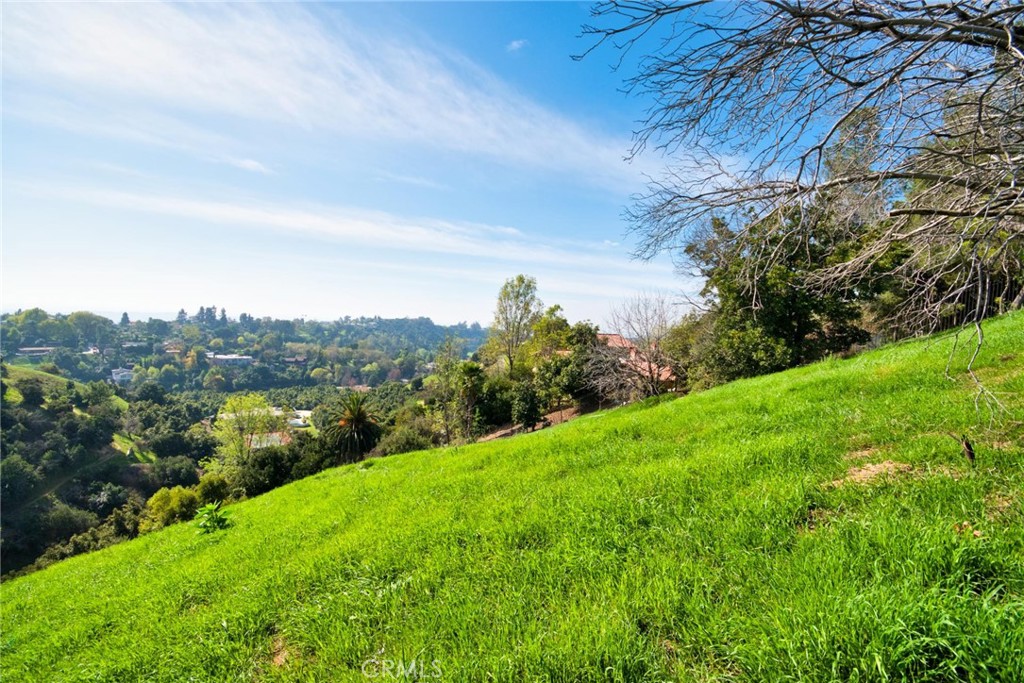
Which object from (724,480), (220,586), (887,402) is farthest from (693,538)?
(220,586)

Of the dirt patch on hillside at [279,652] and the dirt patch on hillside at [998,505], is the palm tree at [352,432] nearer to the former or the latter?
the dirt patch on hillside at [279,652]

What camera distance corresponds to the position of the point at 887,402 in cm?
504

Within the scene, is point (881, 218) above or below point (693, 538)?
above

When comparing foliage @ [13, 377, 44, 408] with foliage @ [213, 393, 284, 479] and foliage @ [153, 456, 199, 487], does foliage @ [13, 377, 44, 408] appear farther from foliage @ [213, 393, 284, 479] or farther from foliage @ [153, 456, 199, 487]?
foliage @ [213, 393, 284, 479]

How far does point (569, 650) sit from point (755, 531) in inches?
63.8

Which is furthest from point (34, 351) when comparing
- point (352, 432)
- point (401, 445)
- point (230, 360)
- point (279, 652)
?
point (279, 652)

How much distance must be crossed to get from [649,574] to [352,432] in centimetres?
2883

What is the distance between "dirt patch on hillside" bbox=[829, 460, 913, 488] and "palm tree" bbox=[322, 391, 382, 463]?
28440mm

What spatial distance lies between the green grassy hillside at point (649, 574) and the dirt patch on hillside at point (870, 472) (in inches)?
1.2

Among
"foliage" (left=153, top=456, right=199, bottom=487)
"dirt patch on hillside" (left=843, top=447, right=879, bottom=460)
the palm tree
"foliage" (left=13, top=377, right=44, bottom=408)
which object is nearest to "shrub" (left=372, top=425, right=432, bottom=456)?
the palm tree

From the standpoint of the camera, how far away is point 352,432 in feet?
92.8

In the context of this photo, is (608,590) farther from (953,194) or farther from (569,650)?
(953,194)

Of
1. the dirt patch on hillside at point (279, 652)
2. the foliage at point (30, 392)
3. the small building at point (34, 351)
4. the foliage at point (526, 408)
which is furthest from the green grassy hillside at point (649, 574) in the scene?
the small building at point (34, 351)

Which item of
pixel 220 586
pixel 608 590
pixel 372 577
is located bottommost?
pixel 220 586
